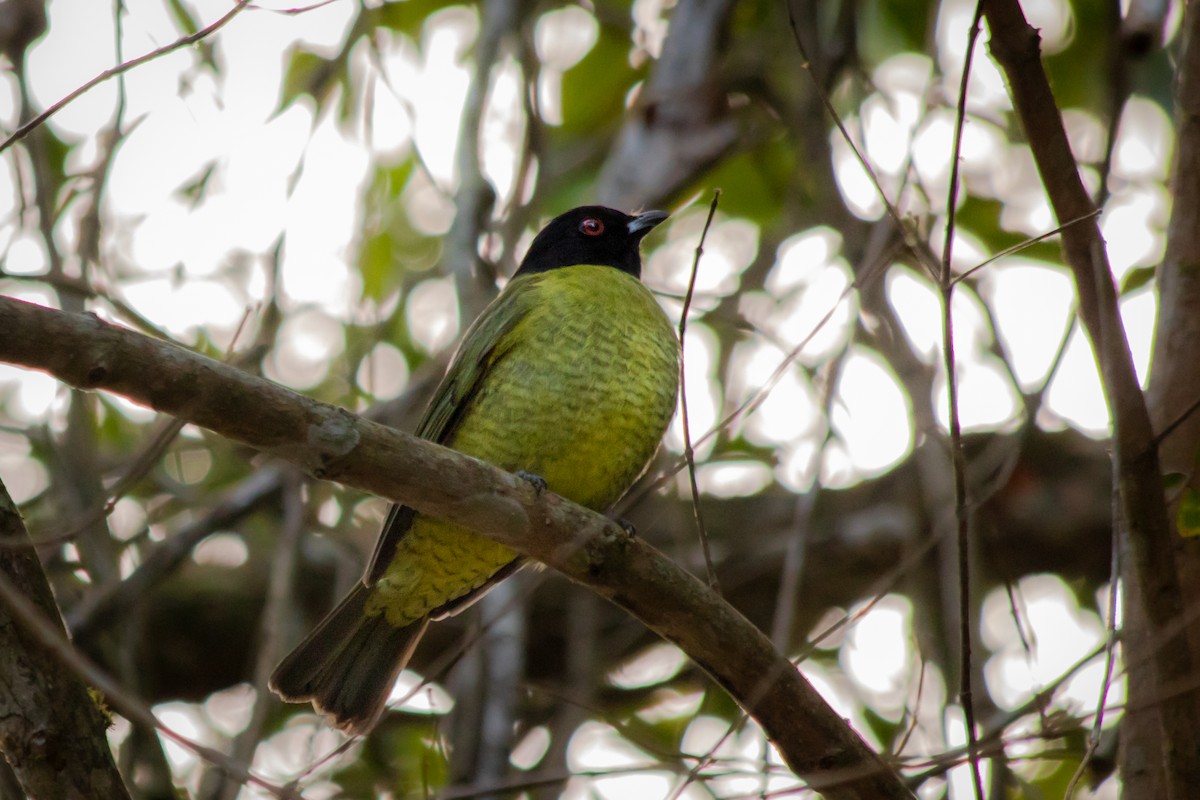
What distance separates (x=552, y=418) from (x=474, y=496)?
3.73 ft

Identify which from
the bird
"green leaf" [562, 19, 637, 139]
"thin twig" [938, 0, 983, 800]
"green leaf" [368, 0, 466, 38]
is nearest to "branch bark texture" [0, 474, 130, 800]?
the bird

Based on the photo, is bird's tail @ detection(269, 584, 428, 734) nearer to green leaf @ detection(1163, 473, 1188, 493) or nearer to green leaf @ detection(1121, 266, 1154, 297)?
green leaf @ detection(1163, 473, 1188, 493)

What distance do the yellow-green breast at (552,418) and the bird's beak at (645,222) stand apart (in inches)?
30.0

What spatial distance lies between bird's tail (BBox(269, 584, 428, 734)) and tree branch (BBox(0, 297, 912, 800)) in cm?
110

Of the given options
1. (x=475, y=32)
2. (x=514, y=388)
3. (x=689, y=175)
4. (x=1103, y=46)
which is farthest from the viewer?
(x=475, y=32)

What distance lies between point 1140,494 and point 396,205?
400 cm

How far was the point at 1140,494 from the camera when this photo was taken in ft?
8.50

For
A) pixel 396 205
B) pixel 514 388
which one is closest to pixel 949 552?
pixel 514 388

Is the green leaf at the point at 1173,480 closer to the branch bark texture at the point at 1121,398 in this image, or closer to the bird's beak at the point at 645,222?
the branch bark texture at the point at 1121,398

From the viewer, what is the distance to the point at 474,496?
109 inches

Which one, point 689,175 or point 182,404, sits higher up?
point 689,175

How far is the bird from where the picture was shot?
3.86 meters

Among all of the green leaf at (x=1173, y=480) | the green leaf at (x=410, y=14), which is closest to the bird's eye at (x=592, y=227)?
the green leaf at (x=410, y=14)

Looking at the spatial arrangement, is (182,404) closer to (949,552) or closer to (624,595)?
(624,595)
